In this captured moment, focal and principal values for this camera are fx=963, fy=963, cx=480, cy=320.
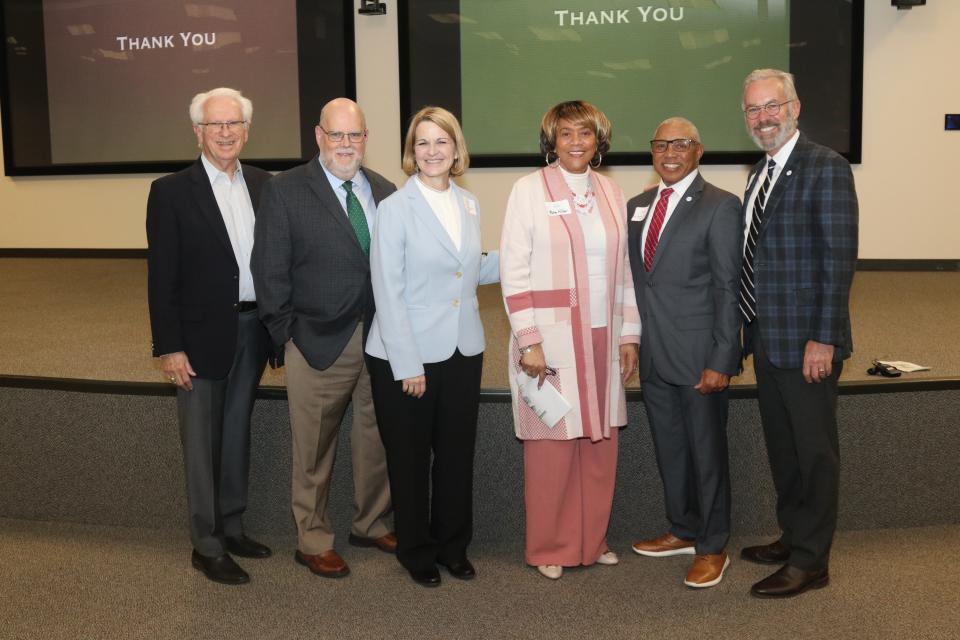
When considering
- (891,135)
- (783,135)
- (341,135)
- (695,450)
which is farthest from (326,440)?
(891,135)

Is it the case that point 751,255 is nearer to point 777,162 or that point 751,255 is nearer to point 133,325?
point 777,162

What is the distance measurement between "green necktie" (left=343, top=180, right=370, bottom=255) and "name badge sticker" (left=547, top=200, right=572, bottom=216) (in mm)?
646

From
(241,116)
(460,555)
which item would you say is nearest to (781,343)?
(460,555)

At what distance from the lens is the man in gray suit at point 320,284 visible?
3273mm

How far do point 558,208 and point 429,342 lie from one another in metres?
0.63

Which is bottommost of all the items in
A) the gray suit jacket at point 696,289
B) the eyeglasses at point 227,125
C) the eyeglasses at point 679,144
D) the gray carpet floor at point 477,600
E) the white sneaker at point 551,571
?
the gray carpet floor at point 477,600

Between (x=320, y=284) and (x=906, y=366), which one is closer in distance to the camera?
(x=320, y=284)

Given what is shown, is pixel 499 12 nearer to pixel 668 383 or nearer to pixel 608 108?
pixel 608 108

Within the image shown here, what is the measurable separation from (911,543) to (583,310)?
1.71 m

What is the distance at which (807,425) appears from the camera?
3.25 metres

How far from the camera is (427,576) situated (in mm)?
3436

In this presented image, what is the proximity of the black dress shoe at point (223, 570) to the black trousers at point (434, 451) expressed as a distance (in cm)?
58

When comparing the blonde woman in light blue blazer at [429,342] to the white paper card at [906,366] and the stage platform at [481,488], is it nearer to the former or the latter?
the stage platform at [481,488]

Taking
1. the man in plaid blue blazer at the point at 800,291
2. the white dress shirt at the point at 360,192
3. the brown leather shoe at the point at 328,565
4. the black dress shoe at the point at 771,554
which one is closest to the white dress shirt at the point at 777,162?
the man in plaid blue blazer at the point at 800,291
